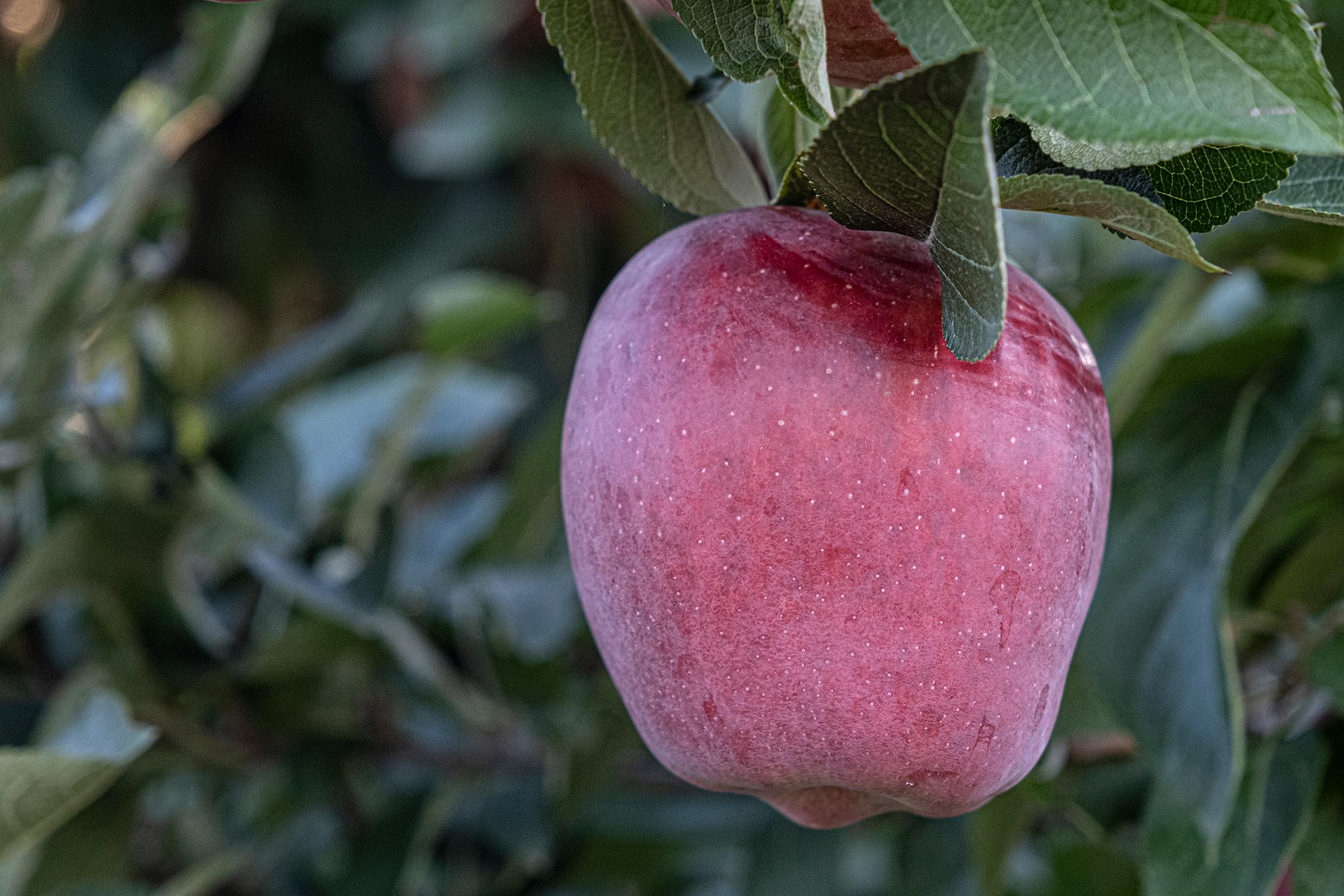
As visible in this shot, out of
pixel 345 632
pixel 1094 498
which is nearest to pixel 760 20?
pixel 1094 498

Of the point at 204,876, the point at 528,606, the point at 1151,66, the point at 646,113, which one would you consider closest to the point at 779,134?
the point at 646,113

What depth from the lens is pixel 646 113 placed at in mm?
359

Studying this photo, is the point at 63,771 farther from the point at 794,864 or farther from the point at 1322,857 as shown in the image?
the point at 1322,857

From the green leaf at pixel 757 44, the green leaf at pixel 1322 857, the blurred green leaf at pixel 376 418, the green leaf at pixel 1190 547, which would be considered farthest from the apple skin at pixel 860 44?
the blurred green leaf at pixel 376 418

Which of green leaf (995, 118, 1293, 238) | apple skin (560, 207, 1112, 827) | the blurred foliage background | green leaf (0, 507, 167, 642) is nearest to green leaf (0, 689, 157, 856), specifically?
the blurred foliage background

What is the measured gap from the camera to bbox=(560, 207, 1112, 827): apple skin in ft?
0.98

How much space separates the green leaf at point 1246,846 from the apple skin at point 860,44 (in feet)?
1.25

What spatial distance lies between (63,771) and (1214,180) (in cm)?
46

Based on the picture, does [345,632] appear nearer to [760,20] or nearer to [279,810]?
[279,810]

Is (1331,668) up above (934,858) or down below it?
above

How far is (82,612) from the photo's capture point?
0.76 m

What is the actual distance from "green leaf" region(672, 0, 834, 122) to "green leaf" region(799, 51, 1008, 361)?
23 millimetres

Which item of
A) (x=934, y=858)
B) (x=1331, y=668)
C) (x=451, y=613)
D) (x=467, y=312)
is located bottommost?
(x=934, y=858)

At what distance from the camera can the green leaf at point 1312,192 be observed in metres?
0.30
